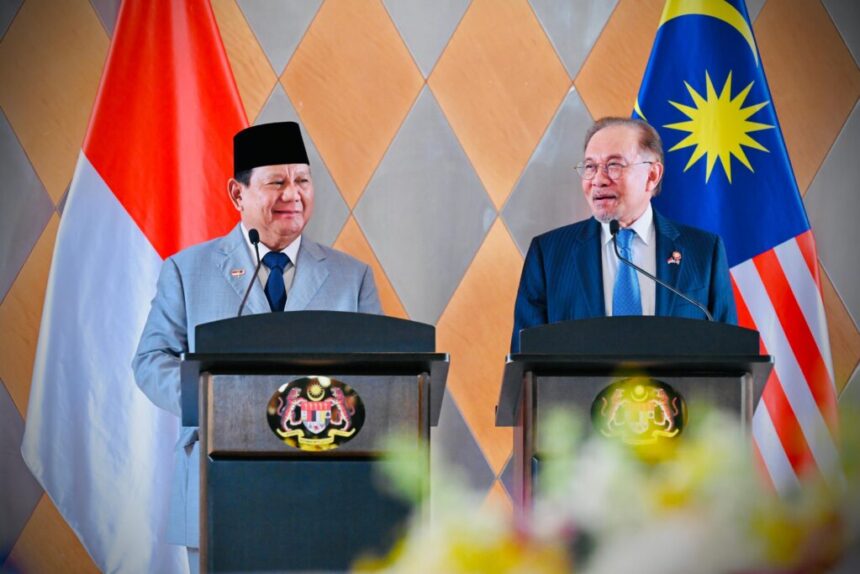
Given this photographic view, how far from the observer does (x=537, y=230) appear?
3646 mm

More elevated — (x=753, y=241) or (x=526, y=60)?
(x=526, y=60)

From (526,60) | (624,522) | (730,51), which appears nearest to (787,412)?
(730,51)

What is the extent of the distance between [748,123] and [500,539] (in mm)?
3348

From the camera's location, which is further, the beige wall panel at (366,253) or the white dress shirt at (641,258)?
the beige wall panel at (366,253)

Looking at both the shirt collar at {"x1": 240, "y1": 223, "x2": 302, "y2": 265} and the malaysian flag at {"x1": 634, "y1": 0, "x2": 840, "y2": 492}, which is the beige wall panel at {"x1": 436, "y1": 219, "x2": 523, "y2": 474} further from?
the shirt collar at {"x1": 240, "y1": 223, "x2": 302, "y2": 265}

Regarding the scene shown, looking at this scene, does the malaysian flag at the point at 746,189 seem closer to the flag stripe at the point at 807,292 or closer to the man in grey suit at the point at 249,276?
the flag stripe at the point at 807,292

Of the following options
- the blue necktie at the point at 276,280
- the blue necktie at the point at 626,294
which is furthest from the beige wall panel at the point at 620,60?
the blue necktie at the point at 276,280

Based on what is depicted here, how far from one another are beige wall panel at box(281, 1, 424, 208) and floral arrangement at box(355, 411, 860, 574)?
10.6 feet

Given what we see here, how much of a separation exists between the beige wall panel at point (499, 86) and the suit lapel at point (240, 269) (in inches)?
37.4

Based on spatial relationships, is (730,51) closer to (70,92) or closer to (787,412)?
(787,412)

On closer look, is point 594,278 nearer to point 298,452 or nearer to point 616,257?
point 616,257

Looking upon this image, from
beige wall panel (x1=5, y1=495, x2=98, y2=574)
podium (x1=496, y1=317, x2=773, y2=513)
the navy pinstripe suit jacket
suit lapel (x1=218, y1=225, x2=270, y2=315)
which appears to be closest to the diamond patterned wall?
beige wall panel (x1=5, y1=495, x2=98, y2=574)

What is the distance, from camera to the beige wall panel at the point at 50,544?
143 inches

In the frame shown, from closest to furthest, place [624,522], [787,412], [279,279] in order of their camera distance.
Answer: [624,522] → [279,279] → [787,412]
